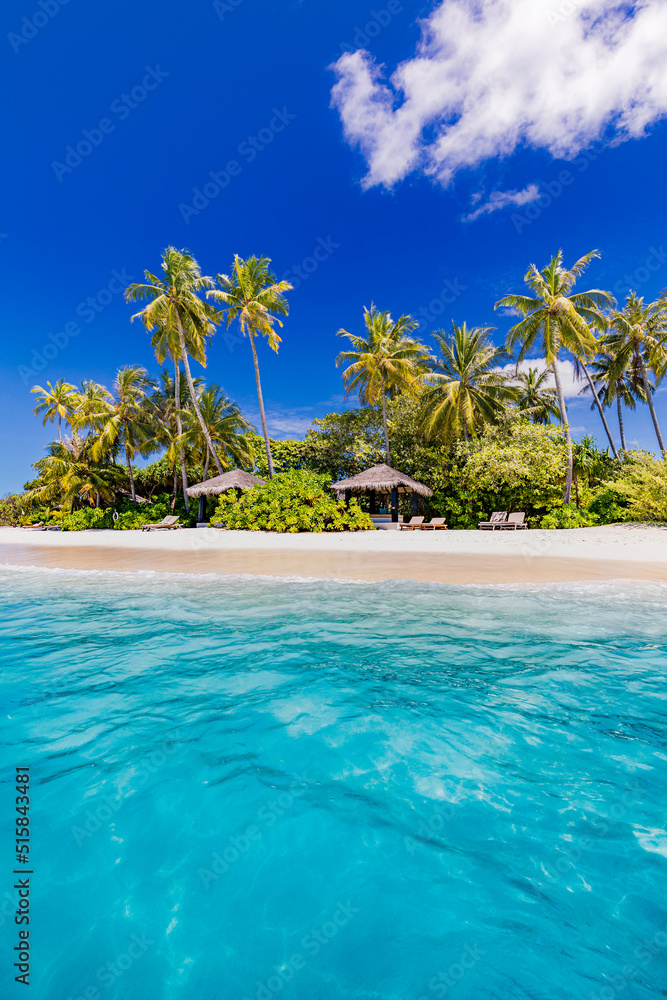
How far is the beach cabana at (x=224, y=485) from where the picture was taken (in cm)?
2125

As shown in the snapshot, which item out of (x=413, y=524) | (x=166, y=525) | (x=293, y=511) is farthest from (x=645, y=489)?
(x=166, y=525)

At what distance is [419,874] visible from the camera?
2.08m

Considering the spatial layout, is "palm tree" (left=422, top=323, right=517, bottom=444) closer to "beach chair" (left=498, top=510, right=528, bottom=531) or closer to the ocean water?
"beach chair" (left=498, top=510, right=528, bottom=531)

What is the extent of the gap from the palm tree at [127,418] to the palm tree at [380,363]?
13.3 meters

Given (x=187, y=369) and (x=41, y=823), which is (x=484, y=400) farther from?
(x=41, y=823)

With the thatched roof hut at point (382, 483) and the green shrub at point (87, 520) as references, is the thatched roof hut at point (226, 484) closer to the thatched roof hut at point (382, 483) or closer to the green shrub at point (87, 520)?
the thatched roof hut at point (382, 483)

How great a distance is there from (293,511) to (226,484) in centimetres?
500

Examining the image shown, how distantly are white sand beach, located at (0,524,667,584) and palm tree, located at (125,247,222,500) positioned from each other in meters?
9.56

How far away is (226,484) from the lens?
2152 cm

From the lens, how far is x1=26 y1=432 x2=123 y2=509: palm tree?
28.0m

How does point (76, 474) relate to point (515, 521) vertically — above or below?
above

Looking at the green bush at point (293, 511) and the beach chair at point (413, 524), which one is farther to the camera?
the beach chair at point (413, 524)

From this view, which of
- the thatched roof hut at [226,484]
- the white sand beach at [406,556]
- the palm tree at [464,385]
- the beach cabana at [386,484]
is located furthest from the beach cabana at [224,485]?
the palm tree at [464,385]

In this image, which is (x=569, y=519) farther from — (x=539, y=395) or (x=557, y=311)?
(x=539, y=395)
